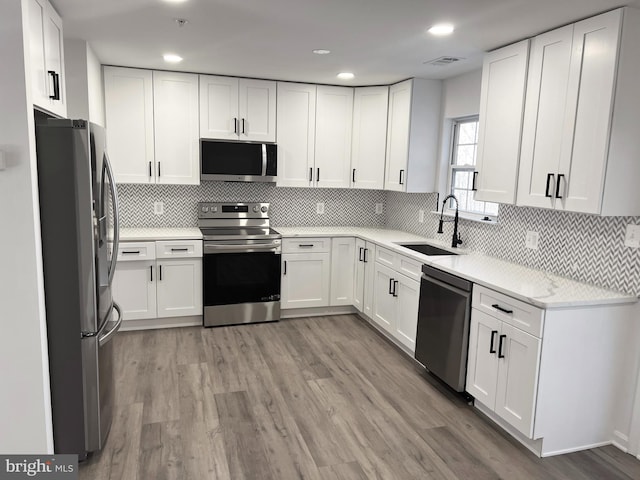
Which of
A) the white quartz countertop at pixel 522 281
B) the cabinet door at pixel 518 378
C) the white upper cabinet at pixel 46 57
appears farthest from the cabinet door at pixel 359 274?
the white upper cabinet at pixel 46 57

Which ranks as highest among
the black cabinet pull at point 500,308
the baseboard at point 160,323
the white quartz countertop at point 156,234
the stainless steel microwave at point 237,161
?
the stainless steel microwave at point 237,161

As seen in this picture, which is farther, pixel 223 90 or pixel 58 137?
pixel 223 90

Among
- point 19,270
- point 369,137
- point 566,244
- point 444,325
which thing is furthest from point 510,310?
point 369,137

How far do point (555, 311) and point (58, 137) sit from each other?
257 centimetres

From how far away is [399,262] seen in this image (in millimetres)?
3977

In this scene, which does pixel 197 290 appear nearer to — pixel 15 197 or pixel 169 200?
pixel 169 200

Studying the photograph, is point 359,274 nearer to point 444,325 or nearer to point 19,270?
point 444,325

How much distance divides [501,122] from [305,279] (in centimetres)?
241

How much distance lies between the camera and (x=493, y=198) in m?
3.30

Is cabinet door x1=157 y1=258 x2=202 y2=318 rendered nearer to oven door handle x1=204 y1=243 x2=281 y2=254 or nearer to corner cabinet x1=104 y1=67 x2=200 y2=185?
oven door handle x1=204 y1=243 x2=281 y2=254

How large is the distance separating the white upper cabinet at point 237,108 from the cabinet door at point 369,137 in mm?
894

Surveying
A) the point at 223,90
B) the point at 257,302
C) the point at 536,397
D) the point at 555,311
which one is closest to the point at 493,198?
the point at 555,311

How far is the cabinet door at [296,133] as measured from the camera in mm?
4754

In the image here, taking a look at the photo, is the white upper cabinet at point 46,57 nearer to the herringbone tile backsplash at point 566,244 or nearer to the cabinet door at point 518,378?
the cabinet door at point 518,378
